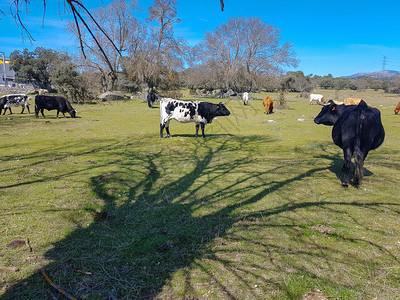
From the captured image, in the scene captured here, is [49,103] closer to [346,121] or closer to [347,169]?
[346,121]

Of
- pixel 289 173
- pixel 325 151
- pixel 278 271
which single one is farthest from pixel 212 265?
pixel 325 151

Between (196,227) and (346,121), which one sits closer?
(196,227)

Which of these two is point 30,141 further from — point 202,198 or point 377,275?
point 377,275

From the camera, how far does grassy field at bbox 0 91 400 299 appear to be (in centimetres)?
270

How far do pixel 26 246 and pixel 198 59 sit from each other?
51.3 m

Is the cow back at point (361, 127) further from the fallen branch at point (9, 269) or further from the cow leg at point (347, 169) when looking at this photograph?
the fallen branch at point (9, 269)

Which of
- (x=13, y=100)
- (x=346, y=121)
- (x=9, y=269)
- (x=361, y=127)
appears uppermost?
(x=13, y=100)

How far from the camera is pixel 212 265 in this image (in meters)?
3.04

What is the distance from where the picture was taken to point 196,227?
4039 millimetres

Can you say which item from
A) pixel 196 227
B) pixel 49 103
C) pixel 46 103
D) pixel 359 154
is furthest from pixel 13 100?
pixel 359 154

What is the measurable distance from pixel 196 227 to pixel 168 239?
1.82ft

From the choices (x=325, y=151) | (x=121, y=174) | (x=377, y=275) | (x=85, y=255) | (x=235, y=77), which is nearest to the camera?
(x=377, y=275)

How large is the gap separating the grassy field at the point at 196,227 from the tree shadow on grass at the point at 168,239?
2 cm

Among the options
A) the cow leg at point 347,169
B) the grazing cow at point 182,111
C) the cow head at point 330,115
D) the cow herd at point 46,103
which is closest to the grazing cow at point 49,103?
the cow herd at point 46,103
